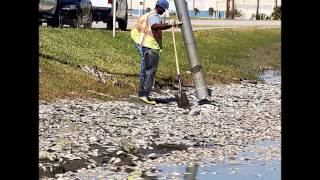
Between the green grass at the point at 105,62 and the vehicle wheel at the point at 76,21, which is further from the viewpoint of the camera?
→ the vehicle wheel at the point at 76,21

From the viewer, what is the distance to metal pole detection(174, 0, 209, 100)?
14.2 m

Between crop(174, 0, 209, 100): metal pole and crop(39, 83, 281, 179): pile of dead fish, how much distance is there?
0.43m

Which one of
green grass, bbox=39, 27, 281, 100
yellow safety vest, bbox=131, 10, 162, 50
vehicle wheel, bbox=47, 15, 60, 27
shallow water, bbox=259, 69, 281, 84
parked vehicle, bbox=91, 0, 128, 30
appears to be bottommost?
shallow water, bbox=259, 69, 281, 84

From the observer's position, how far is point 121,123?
11859mm

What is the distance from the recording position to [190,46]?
579 inches

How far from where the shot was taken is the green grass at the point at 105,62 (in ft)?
53.2

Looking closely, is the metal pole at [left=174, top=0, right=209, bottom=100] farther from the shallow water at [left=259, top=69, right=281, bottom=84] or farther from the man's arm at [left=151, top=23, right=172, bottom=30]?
the shallow water at [left=259, top=69, right=281, bottom=84]

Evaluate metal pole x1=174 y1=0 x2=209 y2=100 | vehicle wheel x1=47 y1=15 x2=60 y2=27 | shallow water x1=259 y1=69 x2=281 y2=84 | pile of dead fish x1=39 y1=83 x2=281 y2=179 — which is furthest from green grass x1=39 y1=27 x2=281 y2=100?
vehicle wheel x1=47 y1=15 x2=60 y2=27

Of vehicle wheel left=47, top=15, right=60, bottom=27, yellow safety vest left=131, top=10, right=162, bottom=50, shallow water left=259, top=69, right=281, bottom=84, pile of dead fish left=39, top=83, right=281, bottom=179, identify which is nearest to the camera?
pile of dead fish left=39, top=83, right=281, bottom=179

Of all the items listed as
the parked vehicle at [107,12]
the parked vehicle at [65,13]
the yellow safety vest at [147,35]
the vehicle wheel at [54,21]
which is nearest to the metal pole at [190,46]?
the yellow safety vest at [147,35]

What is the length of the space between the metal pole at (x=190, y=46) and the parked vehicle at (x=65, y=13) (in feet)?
49.0

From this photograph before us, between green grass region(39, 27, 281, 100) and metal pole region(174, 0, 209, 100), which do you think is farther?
green grass region(39, 27, 281, 100)

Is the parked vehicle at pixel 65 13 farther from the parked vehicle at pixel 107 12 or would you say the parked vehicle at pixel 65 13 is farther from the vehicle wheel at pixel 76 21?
the parked vehicle at pixel 107 12

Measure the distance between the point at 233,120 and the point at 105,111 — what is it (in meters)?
2.50
